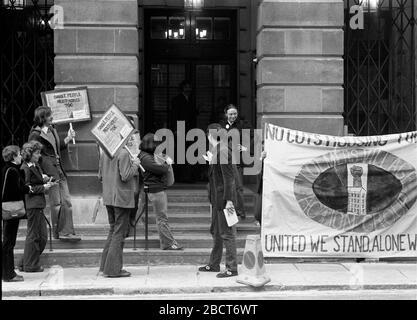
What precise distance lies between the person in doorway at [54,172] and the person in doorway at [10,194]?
1.12 metres

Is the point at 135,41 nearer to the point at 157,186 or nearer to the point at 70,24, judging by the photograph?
the point at 70,24

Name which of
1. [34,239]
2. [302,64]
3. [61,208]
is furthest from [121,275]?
[302,64]

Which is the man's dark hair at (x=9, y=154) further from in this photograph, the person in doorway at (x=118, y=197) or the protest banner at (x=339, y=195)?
the protest banner at (x=339, y=195)

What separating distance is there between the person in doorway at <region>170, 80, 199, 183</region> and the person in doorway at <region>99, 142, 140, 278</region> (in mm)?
5737

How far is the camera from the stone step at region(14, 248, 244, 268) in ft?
34.1

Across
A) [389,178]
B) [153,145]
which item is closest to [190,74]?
[153,145]

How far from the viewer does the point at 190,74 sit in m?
15.6

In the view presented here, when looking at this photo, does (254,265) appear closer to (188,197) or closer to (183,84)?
(188,197)

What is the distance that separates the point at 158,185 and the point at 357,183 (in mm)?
3257

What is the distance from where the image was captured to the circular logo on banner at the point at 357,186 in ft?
34.6

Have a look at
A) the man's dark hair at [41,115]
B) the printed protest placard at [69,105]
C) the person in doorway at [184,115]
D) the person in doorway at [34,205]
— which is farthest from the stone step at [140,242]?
the person in doorway at [184,115]

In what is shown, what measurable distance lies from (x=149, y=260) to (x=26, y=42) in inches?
195

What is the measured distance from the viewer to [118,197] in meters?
9.40

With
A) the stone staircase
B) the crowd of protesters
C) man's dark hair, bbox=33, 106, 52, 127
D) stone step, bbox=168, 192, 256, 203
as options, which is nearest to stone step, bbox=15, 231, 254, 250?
the stone staircase
